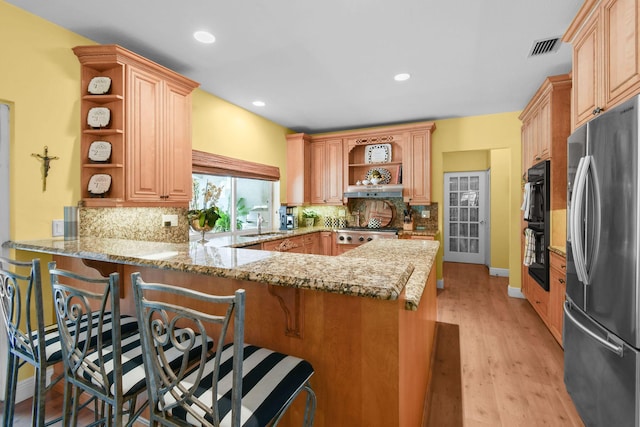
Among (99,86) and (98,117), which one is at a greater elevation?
(99,86)

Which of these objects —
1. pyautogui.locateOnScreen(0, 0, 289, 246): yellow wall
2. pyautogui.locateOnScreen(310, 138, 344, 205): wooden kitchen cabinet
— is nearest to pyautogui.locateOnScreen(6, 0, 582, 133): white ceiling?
pyautogui.locateOnScreen(0, 0, 289, 246): yellow wall

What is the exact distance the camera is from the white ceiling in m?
2.05

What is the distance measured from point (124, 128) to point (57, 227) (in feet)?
2.86

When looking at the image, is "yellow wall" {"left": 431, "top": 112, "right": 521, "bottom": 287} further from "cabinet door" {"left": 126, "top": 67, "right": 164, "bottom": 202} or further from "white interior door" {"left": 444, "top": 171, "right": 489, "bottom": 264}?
"cabinet door" {"left": 126, "top": 67, "right": 164, "bottom": 202}

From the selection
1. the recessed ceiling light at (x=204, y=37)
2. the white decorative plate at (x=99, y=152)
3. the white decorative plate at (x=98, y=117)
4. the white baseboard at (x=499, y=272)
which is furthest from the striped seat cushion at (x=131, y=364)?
the white baseboard at (x=499, y=272)

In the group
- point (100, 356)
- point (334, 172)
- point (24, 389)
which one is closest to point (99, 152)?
point (24, 389)

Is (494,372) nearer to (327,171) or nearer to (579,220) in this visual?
(579,220)

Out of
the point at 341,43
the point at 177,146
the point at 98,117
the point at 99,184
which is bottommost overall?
the point at 99,184

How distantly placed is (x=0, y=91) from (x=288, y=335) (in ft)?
7.91

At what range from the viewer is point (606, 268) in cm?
150

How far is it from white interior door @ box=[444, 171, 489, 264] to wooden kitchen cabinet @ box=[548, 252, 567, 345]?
151 inches

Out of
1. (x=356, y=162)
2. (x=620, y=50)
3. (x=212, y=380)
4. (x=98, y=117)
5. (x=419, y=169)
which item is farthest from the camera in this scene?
(x=356, y=162)

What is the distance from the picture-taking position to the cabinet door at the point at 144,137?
2.39 meters

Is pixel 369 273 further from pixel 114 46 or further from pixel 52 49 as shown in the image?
pixel 52 49
